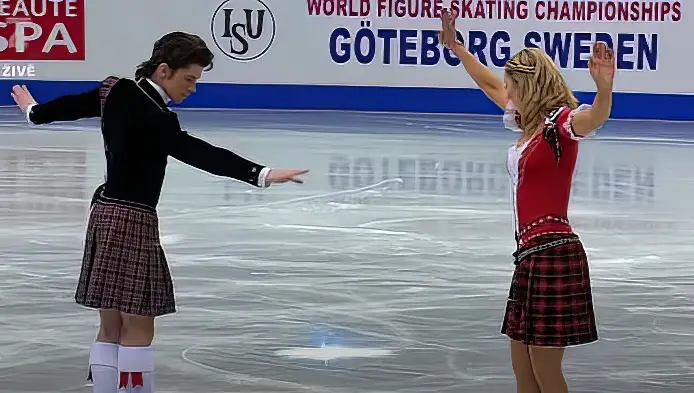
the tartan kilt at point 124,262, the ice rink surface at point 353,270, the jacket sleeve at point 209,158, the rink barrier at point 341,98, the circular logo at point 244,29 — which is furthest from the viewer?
the circular logo at point 244,29

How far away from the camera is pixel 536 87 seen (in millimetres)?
3338

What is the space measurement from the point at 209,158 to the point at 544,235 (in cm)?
90

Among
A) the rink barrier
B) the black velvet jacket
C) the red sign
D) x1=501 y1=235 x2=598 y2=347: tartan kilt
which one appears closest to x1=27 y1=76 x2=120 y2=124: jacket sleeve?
the black velvet jacket

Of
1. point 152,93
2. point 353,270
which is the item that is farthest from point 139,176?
point 353,270

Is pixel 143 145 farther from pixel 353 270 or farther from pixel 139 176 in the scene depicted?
pixel 353 270

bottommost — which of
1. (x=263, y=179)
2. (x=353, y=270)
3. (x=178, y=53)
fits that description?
(x=353, y=270)

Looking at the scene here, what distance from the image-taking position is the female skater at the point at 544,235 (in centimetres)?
332

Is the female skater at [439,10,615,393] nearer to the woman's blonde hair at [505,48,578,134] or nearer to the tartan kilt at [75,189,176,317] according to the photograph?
the woman's blonde hair at [505,48,578,134]

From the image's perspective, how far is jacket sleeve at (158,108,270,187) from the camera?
11.2 feet

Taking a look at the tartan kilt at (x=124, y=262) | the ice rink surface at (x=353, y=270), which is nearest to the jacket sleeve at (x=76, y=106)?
the tartan kilt at (x=124, y=262)

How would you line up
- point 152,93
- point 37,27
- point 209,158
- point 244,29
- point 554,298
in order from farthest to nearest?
point 244,29, point 37,27, point 152,93, point 209,158, point 554,298

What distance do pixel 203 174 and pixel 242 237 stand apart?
2.85m

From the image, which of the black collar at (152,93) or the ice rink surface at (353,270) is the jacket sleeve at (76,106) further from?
the ice rink surface at (353,270)

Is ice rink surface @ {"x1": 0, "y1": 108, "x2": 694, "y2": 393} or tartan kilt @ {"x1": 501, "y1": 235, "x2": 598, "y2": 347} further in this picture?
ice rink surface @ {"x1": 0, "y1": 108, "x2": 694, "y2": 393}
